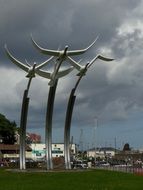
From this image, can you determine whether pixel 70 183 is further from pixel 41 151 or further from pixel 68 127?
pixel 41 151

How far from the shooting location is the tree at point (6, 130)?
15538cm

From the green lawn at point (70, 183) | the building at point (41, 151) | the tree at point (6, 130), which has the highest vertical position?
the tree at point (6, 130)

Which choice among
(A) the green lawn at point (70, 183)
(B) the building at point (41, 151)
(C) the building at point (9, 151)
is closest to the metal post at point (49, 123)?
(A) the green lawn at point (70, 183)

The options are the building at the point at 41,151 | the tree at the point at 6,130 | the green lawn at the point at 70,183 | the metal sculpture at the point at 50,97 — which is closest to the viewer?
the green lawn at the point at 70,183

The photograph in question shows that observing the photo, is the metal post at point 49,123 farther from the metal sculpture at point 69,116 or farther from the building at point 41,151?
the building at point 41,151

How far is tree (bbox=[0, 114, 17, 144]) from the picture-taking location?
15538 centimetres

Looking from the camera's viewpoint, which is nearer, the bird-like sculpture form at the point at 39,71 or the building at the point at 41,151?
the bird-like sculpture form at the point at 39,71

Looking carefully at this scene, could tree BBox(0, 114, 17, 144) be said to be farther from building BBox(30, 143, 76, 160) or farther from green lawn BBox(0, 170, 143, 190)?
green lawn BBox(0, 170, 143, 190)

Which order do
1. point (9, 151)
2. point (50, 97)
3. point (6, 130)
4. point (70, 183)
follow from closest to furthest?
point (70, 183), point (50, 97), point (6, 130), point (9, 151)

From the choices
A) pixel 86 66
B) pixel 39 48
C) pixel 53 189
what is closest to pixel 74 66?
pixel 86 66

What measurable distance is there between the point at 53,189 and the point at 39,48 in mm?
32542

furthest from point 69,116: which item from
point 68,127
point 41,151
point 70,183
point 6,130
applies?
point 41,151

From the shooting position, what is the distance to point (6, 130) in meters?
157

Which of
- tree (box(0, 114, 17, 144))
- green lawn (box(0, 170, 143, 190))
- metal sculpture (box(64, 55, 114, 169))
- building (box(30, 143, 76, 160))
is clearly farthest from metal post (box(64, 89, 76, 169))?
tree (box(0, 114, 17, 144))
